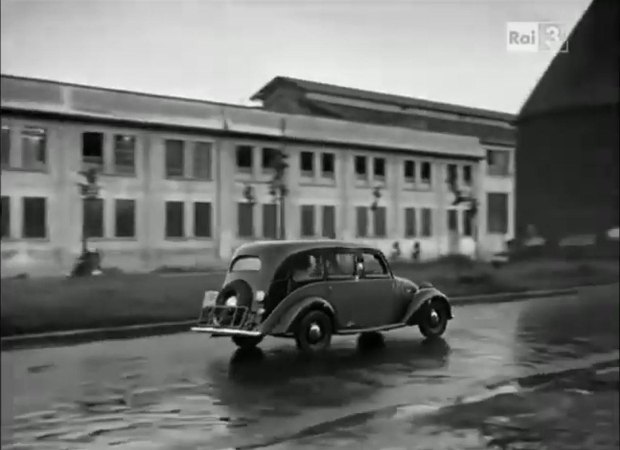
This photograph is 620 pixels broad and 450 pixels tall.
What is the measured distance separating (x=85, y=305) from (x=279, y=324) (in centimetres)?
38

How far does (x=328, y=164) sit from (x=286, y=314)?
334 millimetres

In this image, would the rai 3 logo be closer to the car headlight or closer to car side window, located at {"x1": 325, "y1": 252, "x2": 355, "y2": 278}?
car side window, located at {"x1": 325, "y1": 252, "x2": 355, "y2": 278}

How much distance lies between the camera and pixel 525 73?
1977mm

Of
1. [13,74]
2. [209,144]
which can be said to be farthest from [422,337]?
[13,74]

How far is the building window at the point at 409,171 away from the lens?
5.82 ft

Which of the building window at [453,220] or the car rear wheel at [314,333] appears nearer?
the car rear wheel at [314,333]

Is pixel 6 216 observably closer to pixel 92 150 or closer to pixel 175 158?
pixel 92 150

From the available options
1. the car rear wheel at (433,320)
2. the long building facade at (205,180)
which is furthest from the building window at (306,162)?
the car rear wheel at (433,320)

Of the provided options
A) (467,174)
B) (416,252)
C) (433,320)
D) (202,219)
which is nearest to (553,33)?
(467,174)

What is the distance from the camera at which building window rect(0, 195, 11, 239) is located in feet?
4.94

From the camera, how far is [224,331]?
1635 mm

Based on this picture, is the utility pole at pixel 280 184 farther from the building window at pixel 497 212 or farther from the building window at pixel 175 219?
the building window at pixel 497 212

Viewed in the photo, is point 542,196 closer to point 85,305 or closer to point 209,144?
point 209,144

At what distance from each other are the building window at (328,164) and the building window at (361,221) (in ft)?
0.32
